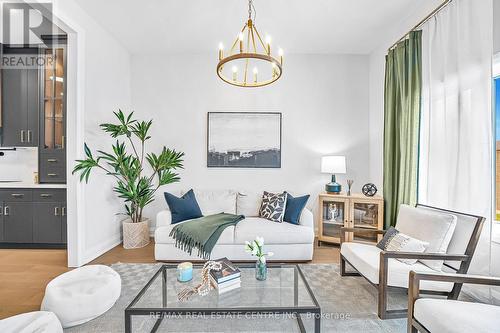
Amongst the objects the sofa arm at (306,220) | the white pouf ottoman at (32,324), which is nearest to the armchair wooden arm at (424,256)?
the sofa arm at (306,220)

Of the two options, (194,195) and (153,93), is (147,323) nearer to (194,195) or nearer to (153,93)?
(194,195)

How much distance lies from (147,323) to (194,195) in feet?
6.36

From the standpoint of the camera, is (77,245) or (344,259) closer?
(344,259)

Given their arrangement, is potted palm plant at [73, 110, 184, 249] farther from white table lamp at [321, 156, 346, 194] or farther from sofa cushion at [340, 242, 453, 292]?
sofa cushion at [340, 242, 453, 292]

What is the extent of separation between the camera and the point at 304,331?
6.09 feet

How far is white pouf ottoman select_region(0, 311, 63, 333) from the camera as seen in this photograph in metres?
1.50

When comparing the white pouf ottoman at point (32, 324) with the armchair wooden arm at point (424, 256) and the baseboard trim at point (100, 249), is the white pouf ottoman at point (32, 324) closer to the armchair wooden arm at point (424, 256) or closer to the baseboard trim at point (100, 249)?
the baseboard trim at point (100, 249)

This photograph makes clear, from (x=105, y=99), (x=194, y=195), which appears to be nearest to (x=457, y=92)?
(x=194, y=195)

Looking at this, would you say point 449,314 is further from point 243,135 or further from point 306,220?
point 243,135

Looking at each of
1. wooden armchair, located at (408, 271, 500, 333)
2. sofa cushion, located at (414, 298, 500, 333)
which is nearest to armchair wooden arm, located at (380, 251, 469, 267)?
wooden armchair, located at (408, 271, 500, 333)

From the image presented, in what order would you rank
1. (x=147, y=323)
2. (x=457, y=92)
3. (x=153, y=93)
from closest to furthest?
(x=147, y=323)
(x=457, y=92)
(x=153, y=93)

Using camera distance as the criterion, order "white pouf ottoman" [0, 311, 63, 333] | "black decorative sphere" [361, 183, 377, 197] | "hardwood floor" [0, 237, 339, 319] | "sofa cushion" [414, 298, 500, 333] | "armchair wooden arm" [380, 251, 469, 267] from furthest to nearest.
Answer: "black decorative sphere" [361, 183, 377, 197]
"hardwood floor" [0, 237, 339, 319]
"armchair wooden arm" [380, 251, 469, 267]
"white pouf ottoman" [0, 311, 63, 333]
"sofa cushion" [414, 298, 500, 333]

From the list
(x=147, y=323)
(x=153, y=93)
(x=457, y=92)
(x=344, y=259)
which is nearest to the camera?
(x=147, y=323)

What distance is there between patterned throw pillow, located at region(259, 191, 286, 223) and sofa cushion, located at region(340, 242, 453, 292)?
3.70ft
